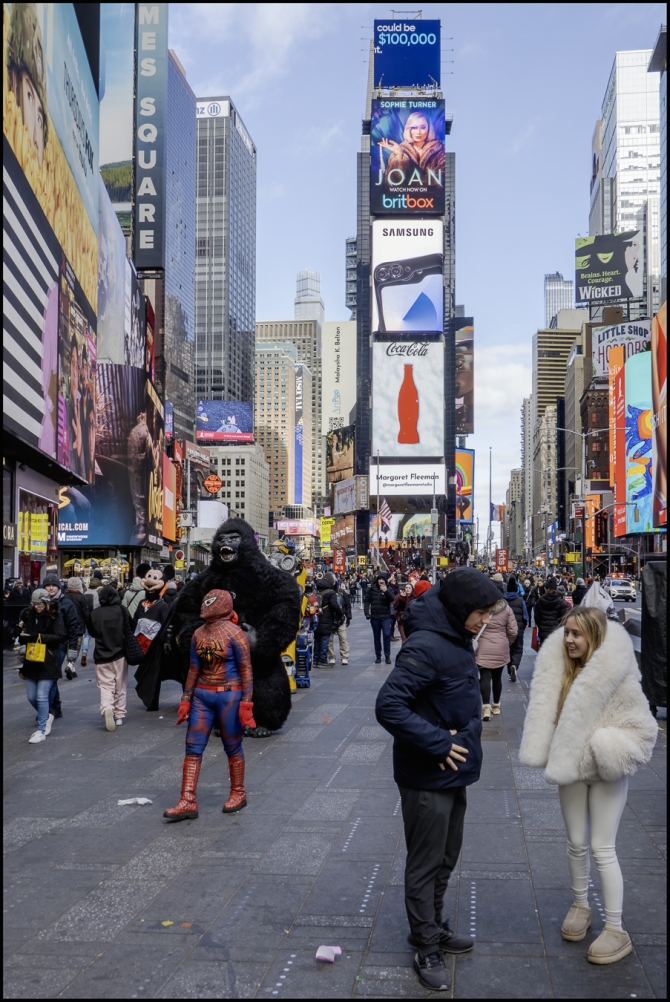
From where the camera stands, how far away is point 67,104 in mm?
24609

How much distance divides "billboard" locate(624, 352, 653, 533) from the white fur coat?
268 ft

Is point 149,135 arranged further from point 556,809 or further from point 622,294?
point 622,294

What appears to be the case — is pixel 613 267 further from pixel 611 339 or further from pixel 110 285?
pixel 110 285

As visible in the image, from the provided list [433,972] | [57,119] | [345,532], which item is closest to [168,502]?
[57,119]

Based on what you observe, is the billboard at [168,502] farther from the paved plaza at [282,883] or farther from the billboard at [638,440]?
the paved plaza at [282,883]

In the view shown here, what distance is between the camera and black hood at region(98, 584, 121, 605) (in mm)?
11031

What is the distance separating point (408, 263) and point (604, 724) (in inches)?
3752

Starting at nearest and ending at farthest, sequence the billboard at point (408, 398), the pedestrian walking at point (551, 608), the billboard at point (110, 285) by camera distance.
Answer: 1. the pedestrian walking at point (551, 608)
2. the billboard at point (110, 285)
3. the billboard at point (408, 398)

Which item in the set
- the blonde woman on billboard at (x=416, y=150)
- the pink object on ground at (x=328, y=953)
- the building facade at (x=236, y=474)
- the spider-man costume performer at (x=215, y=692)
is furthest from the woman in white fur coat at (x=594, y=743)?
the building facade at (x=236, y=474)

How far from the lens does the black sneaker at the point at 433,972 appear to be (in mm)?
4141

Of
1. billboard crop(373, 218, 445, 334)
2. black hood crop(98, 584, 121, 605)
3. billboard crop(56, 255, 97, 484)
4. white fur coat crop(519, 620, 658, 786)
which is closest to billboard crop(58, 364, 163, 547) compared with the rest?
billboard crop(56, 255, 97, 484)

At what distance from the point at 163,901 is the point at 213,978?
3.50ft

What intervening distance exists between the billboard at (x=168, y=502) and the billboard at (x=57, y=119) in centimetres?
3967

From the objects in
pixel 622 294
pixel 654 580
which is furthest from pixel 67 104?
pixel 622 294
